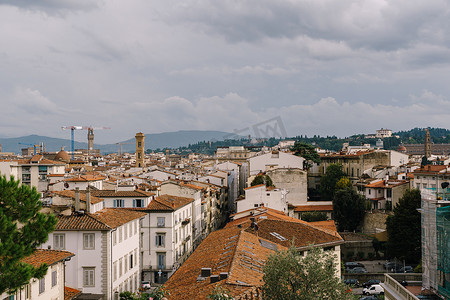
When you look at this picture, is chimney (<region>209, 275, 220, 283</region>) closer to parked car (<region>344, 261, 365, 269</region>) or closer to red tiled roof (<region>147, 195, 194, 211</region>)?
red tiled roof (<region>147, 195, 194, 211</region>)

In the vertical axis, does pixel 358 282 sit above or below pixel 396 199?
below

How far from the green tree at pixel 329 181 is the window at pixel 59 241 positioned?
58.0 meters

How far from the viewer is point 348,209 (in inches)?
Result: 2502

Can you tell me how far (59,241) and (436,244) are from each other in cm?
2106

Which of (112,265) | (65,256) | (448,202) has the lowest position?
(112,265)

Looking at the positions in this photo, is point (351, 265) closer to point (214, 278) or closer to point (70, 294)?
point (70, 294)

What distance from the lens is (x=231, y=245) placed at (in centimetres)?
2978

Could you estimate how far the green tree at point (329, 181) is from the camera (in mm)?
83562

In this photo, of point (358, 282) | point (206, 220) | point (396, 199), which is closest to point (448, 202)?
point (358, 282)

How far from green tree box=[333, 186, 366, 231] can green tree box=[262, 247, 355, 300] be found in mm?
47675

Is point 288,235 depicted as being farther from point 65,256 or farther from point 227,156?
point 227,156

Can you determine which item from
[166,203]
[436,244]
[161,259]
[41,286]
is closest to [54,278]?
[41,286]

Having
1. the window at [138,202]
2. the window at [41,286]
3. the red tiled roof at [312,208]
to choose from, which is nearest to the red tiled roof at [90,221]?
the window at [41,286]

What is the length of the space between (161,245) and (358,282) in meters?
16.8
